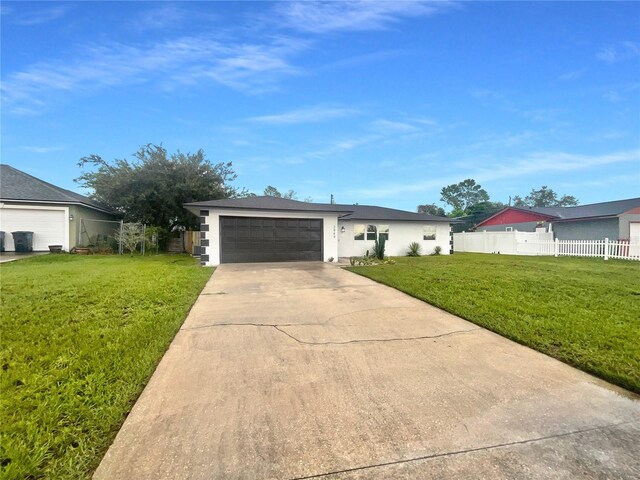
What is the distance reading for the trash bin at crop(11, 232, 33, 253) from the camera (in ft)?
45.1

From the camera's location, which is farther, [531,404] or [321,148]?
[321,148]

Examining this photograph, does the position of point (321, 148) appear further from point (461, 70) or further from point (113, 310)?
point (113, 310)

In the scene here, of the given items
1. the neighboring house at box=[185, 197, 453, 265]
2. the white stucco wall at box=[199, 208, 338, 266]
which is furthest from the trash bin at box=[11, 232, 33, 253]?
the white stucco wall at box=[199, 208, 338, 266]

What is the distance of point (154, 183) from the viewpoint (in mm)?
17422

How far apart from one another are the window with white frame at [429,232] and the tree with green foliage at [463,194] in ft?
152

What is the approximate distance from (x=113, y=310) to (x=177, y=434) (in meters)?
3.66

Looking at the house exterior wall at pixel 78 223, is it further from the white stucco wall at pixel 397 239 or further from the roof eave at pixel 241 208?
the white stucco wall at pixel 397 239

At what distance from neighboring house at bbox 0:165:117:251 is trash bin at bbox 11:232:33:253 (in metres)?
0.33

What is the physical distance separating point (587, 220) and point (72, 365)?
→ 2745 centimetres

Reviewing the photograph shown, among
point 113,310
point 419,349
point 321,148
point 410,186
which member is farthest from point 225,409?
point 410,186

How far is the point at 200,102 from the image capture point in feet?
42.8

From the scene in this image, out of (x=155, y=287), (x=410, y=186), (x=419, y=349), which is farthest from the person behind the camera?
(x=410, y=186)

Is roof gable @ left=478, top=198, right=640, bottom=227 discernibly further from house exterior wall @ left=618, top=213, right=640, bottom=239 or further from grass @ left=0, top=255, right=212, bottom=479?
grass @ left=0, top=255, right=212, bottom=479

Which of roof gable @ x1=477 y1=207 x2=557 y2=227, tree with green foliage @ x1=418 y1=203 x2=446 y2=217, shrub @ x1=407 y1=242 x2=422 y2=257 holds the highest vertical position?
tree with green foliage @ x1=418 y1=203 x2=446 y2=217
